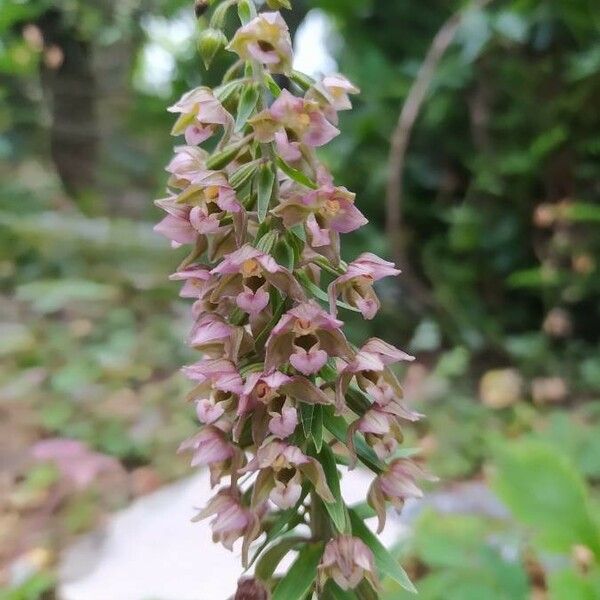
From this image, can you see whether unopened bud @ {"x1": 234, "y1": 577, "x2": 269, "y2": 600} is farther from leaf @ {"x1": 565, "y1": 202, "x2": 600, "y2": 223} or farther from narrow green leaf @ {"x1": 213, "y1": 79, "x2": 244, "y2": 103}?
leaf @ {"x1": 565, "y1": 202, "x2": 600, "y2": 223}

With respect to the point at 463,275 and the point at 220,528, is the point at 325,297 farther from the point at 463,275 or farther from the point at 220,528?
the point at 463,275

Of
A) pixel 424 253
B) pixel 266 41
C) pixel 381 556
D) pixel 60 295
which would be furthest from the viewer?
pixel 424 253

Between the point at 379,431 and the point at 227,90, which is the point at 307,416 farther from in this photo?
the point at 227,90

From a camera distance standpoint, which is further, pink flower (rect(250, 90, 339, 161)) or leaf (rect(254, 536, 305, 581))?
leaf (rect(254, 536, 305, 581))

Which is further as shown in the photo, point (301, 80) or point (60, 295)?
point (60, 295)

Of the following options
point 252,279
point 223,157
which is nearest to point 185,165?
point 223,157

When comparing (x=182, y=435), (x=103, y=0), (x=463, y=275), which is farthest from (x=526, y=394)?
(x=103, y=0)

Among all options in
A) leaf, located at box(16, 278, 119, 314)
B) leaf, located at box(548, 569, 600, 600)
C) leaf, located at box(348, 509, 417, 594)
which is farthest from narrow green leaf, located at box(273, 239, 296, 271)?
leaf, located at box(16, 278, 119, 314)
